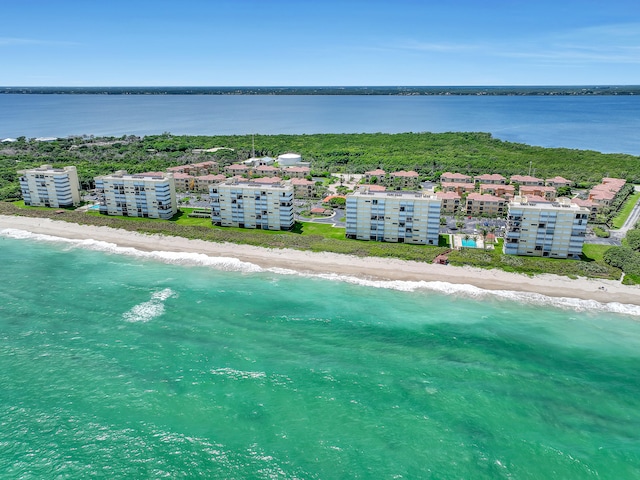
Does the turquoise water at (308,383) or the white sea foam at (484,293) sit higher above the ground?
the white sea foam at (484,293)

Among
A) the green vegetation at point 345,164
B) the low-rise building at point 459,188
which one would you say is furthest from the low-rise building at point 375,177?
the low-rise building at point 459,188

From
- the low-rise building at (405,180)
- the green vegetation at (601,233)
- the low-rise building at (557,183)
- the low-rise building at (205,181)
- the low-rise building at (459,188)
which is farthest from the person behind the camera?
the low-rise building at (405,180)

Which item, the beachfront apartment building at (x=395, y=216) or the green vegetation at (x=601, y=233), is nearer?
the beachfront apartment building at (x=395, y=216)

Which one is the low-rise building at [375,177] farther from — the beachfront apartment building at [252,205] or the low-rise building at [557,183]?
the low-rise building at [557,183]

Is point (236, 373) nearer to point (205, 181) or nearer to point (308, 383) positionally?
point (308, 383)

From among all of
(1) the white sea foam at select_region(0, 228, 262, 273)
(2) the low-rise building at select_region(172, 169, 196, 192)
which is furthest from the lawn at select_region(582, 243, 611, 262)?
(2) the low-rise building at select_region(172, 169, 196, 192)

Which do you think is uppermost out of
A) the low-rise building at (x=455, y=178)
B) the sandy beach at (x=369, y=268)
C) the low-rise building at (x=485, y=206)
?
the low-rise building at (x=455, y=178)

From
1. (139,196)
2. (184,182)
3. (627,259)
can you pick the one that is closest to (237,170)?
(184,182)
